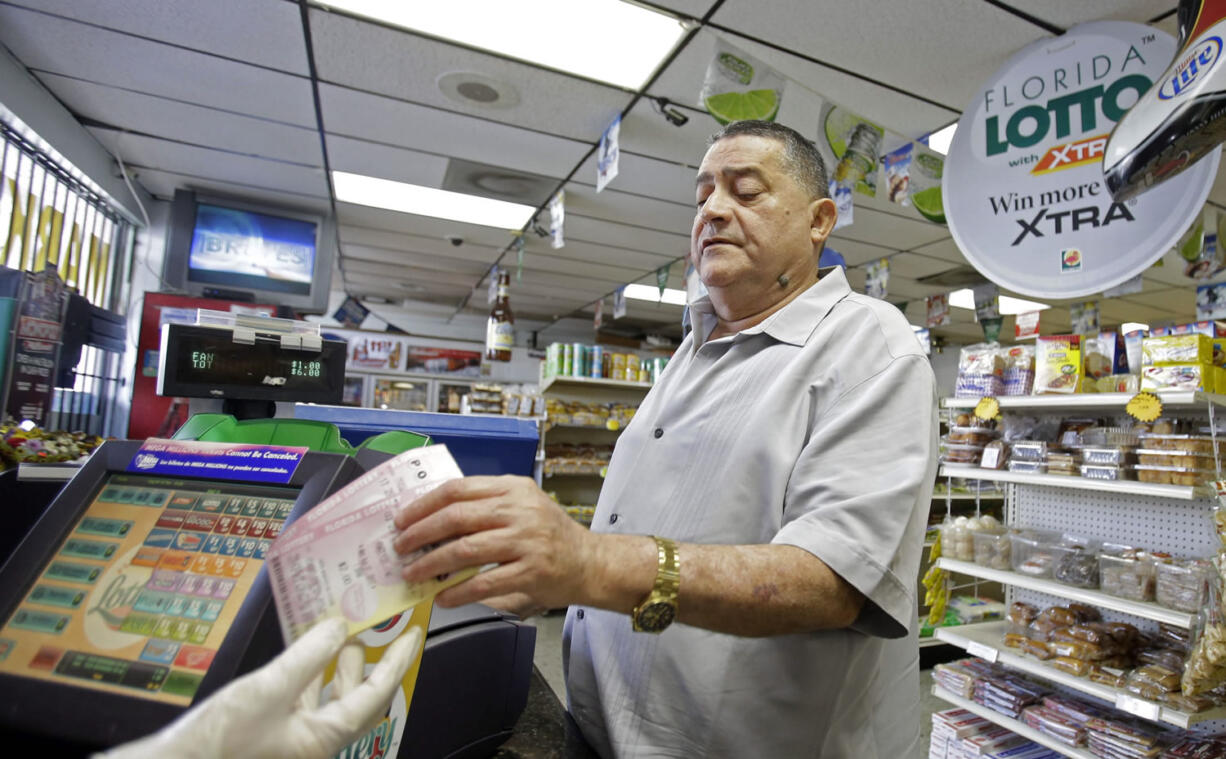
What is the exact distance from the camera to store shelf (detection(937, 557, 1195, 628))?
2104 millimetres

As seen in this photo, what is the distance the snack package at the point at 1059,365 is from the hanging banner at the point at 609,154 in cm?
214

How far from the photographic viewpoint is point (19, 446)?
3.36 ft

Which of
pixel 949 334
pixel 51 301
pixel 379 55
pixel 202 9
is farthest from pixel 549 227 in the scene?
pixel 949 334

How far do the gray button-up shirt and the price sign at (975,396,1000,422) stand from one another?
6.70ft

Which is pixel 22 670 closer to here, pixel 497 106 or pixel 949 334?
pixel 497 106

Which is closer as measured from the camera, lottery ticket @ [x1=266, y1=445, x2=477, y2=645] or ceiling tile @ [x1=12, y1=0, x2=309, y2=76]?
lottery ticket @ [x1=266, y1=445, x2=477, y2=645]

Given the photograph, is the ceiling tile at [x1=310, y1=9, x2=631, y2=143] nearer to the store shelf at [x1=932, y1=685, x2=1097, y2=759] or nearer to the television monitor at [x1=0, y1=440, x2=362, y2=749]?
the television monitor at [x1=0, y1=440, x2=362, y2=749]

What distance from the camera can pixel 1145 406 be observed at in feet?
7.13

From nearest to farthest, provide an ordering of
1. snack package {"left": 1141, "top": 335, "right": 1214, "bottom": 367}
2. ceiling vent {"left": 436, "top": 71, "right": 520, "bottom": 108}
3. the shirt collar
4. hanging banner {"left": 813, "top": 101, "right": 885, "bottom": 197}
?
the shirt collar → snack package {"left": 1141, "top": 335, "right": 1214, "bottom": 367} → hanging banner {"left": 813, "top": 101, "right": 885, "bottom": 197} → ceiling vent {"left": 436, "top": 71, "right": 520, "bottom": 108}

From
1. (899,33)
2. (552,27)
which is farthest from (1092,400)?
(552,27)

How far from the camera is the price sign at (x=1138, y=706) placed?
2089mm

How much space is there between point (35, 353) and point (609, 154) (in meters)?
2.60

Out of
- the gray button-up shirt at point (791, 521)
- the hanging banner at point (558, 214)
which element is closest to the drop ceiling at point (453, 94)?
the hanging banner at point (558, 214)

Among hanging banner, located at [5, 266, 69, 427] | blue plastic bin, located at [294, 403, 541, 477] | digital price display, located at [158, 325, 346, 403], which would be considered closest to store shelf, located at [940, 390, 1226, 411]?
blue plastic bin, located at [294, 403, 541, 477]
